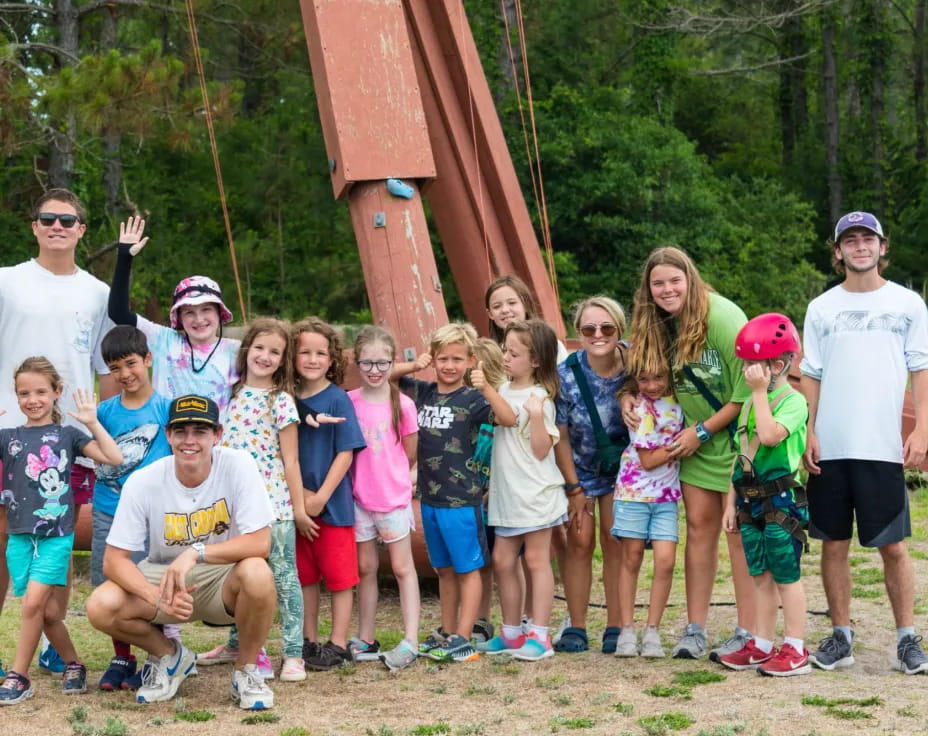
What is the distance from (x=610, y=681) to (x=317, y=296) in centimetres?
1658

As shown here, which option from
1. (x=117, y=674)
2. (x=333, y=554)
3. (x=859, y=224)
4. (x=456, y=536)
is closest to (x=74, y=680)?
(x=117, y=674)

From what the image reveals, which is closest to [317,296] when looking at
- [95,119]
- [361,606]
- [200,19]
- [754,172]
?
[200,19]

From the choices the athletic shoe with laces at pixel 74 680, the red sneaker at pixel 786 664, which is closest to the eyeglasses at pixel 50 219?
the athletic shoe with laces at pixel 74 680

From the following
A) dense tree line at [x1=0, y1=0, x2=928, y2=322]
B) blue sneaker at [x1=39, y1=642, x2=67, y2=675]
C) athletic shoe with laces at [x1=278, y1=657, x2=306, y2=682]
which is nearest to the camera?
athletic shoe with laces at [x1=278, y1=657, x2=306, y2=682]

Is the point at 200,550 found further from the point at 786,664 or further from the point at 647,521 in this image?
the point at 786,664

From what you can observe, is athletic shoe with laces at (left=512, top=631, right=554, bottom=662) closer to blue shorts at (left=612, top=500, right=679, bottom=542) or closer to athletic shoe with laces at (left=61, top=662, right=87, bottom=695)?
blue shorts at (left=612, top=500, right=679, bottom=542)

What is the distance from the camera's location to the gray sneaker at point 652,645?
14.7ft

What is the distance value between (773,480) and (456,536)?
47.1 inches

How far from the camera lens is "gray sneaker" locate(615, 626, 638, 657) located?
452 cm

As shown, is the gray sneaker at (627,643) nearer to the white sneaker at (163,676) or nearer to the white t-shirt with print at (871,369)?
the white t-shirt with print at (871,369)

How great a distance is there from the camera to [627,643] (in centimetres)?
453

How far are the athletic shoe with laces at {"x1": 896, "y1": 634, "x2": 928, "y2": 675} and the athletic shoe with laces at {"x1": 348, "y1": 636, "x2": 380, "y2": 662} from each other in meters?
1.88

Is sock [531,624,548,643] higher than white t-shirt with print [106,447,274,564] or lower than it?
lower

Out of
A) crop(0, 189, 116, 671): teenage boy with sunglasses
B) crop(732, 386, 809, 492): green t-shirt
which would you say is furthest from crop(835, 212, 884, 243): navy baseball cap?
crop(0, 189, 116, 671): teenage boy with sunglasses
